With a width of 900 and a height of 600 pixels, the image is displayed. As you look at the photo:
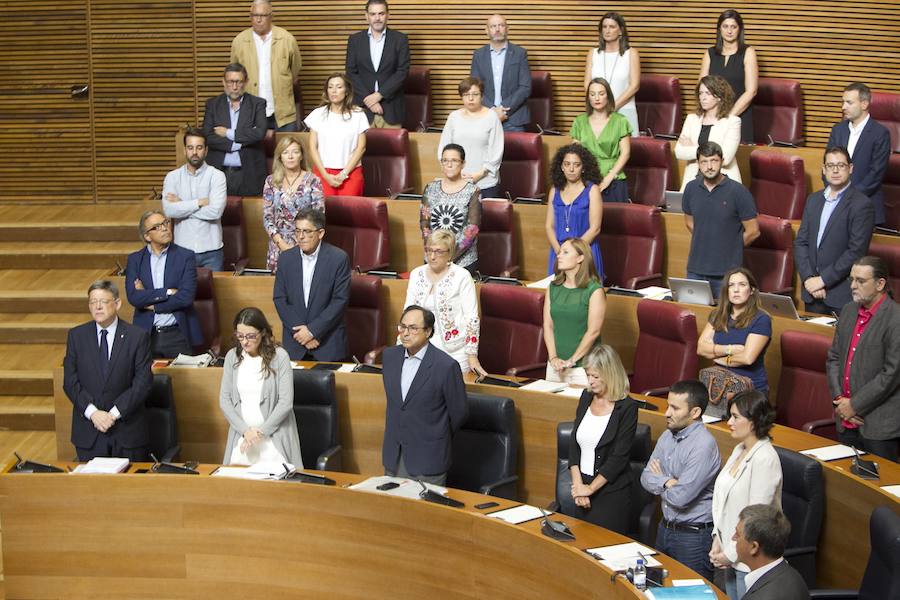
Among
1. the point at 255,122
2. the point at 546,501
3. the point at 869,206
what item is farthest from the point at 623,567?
the point at 255,122

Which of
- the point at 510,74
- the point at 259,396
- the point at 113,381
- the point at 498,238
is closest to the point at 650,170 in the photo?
the point at 510,74

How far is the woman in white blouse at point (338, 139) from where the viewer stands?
7.24 m

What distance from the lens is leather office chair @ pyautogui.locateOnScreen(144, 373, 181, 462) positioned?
5.70 m

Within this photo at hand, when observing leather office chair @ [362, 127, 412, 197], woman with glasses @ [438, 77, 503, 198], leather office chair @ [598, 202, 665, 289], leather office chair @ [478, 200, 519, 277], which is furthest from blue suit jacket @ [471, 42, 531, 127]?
leather office chair @ [598, 202, 665, 289]

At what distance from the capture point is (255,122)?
293 inches

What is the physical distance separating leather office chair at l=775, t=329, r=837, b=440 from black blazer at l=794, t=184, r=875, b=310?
0.53m

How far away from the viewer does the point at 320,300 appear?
5.99m

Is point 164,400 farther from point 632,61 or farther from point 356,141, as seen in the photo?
point 632,61

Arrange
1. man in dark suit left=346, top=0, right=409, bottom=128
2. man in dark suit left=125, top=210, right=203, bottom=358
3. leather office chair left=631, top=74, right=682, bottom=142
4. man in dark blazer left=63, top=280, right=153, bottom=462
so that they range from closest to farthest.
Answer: man in dark blazer left=63, top=280, right=153, bottom=462 < man in dark suit left=125, top=210, right=203, bottom=358 < man in dark suit left=346, top=0, right=409, bottom=128 < leather office chair left=631, top=74, right=682, bottom=142

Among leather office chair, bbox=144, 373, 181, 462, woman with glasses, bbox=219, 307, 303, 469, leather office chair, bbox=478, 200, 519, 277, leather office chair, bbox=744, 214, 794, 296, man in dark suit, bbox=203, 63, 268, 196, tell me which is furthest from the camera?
man in dark suit, bbox=203, 63, 268, 196

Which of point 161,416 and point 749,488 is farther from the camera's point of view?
point 161,416

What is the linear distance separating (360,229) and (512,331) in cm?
132

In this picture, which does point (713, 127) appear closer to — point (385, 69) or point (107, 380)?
point (385, 69)

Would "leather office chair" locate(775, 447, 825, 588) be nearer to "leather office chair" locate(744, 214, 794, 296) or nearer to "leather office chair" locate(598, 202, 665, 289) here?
"leather office chair" locate(744, 214, 794, 296)
